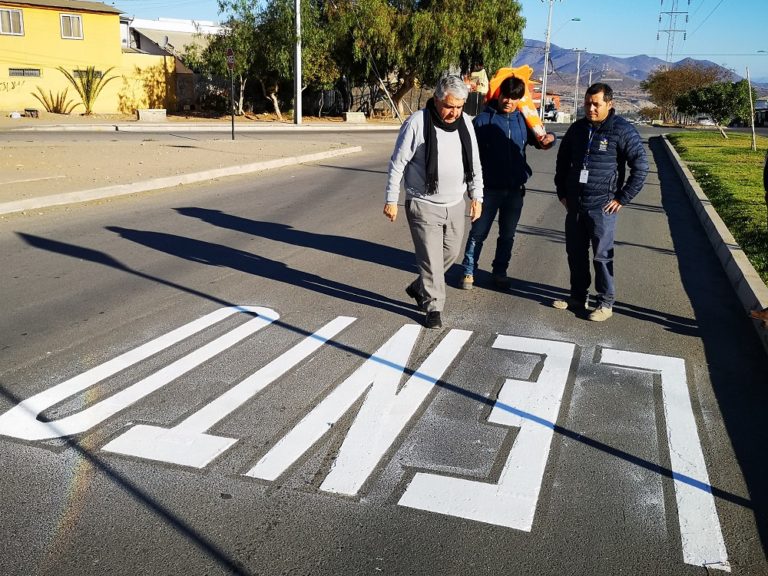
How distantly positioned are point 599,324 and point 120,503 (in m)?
4.11

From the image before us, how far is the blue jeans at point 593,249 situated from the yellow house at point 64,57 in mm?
36636

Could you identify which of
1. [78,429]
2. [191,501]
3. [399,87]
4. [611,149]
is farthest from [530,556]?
[399,87]

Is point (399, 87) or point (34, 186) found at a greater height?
point (399, 87)

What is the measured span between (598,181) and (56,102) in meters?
37.8

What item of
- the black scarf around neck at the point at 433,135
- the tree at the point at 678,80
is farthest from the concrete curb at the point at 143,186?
the tree at the point at 678,80

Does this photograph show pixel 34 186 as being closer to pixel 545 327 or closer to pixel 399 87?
pixel 545 327

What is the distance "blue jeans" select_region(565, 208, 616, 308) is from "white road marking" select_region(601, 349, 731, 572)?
94 centimetres

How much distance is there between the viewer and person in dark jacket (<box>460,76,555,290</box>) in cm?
655

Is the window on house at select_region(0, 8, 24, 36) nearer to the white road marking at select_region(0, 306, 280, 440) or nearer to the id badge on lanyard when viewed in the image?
the white road marking at select_region(0, 306, 280, 440)

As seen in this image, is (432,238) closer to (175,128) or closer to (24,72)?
(175,128)

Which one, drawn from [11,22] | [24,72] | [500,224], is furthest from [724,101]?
[500,224]

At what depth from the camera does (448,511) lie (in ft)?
10.9

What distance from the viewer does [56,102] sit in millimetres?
37875

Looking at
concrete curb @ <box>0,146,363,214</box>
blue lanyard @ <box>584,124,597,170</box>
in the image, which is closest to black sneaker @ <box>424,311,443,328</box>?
blue lanyard @ <box>584,124,597,170</box>
